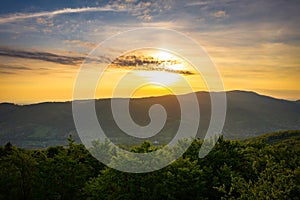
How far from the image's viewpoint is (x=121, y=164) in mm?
46250

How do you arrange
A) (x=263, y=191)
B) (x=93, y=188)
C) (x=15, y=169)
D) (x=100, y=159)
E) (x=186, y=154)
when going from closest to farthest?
(x=263, y=191) → (x=93, y=188) → (x=15, y=169) → (x=186, y=154) → (x=100, y=159)

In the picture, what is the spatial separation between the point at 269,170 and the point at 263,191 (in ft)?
7.80

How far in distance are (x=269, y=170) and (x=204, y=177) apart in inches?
787

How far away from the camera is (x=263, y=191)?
27.8m

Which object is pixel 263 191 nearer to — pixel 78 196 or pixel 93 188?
pixel 93 188

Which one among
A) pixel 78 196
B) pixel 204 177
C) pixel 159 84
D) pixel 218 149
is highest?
pixel 159 84

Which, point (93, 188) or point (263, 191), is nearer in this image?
point (263, 191)

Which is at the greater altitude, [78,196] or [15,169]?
[15,169]

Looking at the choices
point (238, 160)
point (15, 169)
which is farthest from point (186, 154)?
point (15, 169)

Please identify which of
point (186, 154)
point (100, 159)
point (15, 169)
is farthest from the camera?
point (100, 159)

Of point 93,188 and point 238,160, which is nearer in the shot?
Answer: point 93,188

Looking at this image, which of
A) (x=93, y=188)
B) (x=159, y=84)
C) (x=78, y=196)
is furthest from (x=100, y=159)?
(x=159, y=84)

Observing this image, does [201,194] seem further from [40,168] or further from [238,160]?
[40,168]

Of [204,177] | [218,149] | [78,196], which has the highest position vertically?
[218,149]
